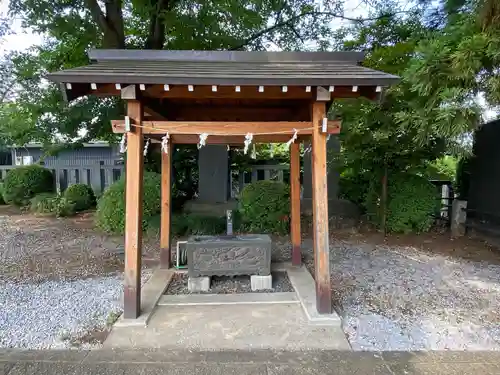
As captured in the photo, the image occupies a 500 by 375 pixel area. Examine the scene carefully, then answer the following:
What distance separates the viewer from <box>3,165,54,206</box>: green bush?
10.1 metres

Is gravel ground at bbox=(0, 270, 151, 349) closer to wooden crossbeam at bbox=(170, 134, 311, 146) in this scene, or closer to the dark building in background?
wooden crossbeam at bbox=(170, 134, 311, 146)

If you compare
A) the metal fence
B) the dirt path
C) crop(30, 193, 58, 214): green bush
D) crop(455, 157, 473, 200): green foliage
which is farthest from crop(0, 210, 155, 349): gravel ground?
crop(455, 157, 473, 200): green foliage

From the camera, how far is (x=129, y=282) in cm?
340

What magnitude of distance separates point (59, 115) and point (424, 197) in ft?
26.0

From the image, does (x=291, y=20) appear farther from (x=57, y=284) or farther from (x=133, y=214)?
(x=57, y=284)

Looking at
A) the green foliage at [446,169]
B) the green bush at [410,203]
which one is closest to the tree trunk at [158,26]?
the green bush at [410,203]

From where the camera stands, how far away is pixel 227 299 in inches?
157

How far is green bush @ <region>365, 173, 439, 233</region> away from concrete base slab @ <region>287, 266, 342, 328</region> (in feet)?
10.2

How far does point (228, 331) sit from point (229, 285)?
131cm

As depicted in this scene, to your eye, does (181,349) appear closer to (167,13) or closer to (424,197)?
(424,197)

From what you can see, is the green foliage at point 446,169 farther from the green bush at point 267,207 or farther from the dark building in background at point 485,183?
the green bush at point 267,207

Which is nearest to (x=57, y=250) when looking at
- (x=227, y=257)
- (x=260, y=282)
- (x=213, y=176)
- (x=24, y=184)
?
(x=213, y=176)

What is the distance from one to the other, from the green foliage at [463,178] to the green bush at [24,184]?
11400mm

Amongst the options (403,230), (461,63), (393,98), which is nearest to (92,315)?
(461,63)
